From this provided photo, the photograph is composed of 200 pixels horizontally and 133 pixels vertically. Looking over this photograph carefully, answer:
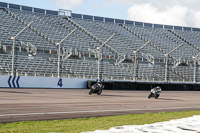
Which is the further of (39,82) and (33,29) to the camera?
(33,29)

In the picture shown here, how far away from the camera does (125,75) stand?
52.6 m

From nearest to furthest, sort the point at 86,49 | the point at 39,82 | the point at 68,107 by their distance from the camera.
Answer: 1. the point at 68,107
2. the point at 39,82
3. the point at 86,49

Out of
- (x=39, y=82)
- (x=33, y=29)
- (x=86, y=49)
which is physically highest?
(x=33, y=29)

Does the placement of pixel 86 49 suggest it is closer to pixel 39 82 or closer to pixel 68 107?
pixel 39 82

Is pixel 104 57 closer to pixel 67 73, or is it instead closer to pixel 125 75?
pixel 125 75

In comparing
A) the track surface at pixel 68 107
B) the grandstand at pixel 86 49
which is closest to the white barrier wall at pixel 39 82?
the grandstand at pixel 86 49

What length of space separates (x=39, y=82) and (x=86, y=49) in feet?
52.0

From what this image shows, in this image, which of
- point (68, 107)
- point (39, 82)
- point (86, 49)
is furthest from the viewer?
point (86, 49)

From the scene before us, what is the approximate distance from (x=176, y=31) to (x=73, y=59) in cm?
3520

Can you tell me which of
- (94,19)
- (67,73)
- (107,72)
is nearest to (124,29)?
(94,19)

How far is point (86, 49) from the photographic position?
5469 centimetres

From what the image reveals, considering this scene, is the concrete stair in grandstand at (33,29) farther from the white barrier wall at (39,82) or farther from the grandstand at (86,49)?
the white barrier wall at (39,82)

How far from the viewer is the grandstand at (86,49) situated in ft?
152

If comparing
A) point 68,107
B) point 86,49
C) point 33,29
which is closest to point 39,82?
point 86,49
